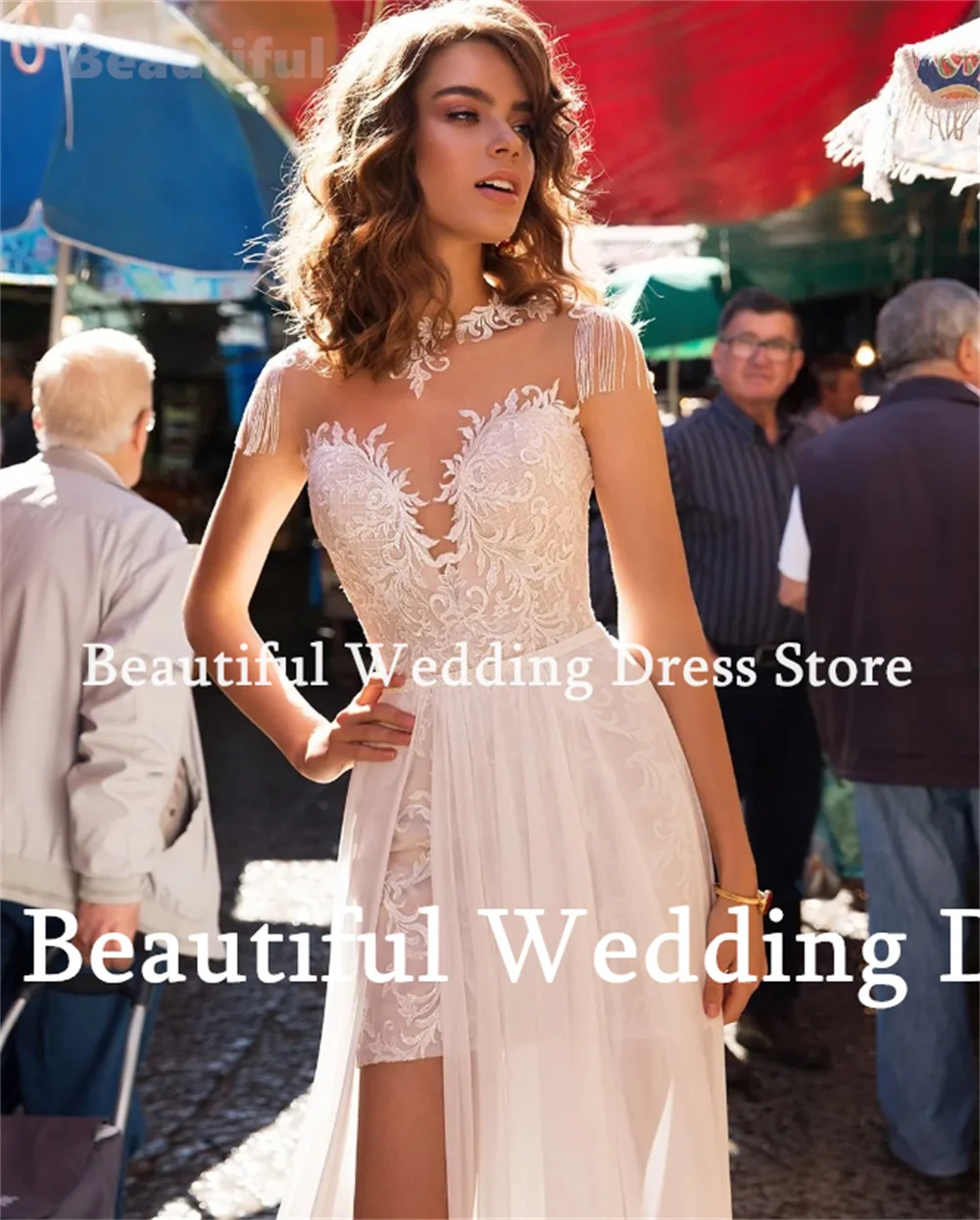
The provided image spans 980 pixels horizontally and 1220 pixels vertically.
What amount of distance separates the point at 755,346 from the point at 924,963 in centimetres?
166

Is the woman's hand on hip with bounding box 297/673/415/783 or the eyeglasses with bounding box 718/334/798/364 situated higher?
the eyeglasses with bounding box 718/334/798/364

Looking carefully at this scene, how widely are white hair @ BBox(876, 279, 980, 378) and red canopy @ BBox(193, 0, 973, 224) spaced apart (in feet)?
1.17

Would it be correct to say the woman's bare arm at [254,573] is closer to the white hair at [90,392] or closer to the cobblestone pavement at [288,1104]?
the white hair at [90,392]

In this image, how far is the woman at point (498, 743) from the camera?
1.98m

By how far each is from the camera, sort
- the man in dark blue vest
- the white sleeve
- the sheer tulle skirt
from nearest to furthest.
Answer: the sheer tulle skirt, the man in dark blue vest, the white sleeve

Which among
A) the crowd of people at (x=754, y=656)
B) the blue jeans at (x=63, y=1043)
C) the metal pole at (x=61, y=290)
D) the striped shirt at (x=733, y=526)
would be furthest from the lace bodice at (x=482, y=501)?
the striped shirt at (x=733, y=526)

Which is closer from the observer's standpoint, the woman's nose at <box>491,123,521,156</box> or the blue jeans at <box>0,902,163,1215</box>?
the woman's nose at <box>491,123,521,156</box>

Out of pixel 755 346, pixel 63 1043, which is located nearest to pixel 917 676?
pixel 755 346

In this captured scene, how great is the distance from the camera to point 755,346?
401 cm

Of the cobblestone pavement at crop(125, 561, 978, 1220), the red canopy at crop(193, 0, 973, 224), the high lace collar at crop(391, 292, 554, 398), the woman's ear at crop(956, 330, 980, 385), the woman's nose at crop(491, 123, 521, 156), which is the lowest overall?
the cobblestone pavement at crop(125, 561, 978, 1220)

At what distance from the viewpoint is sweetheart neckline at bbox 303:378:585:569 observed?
2043 mm

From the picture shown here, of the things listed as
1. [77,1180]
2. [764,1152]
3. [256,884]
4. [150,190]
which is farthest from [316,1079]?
[256,884]

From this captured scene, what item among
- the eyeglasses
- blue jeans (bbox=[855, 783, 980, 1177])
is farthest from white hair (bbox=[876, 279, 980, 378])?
blue jeans (bbox=[855, 783, 980, 1177])

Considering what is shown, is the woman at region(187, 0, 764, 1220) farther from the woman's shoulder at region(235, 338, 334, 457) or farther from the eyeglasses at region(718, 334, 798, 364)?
the eyeglasses at region(718, 334, 798, 364)
